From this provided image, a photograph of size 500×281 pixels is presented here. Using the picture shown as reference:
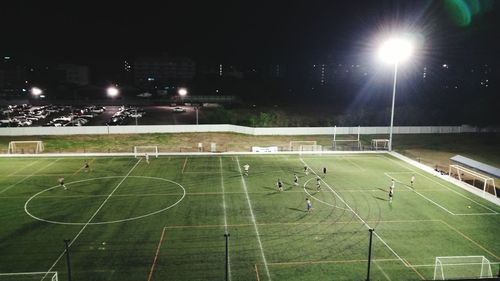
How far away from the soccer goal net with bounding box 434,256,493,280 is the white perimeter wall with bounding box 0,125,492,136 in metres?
39.4

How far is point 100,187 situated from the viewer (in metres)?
34.0

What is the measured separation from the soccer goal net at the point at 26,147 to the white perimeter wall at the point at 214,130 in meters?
6.10

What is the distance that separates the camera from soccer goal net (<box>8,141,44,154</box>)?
4804 cm

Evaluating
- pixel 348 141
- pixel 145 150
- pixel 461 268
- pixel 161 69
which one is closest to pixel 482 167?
pixel 461 268

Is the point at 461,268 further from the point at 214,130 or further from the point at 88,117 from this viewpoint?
the point at 88,117

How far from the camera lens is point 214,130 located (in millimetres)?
63062

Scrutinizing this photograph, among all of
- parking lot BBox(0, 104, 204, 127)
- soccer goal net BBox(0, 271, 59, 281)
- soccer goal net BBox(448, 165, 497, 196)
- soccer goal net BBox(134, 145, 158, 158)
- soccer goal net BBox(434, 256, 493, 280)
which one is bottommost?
soccer goal net BBox(0, 271, 59, 281)

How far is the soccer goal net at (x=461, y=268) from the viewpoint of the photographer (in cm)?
1916

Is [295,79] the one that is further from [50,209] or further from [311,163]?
[50,209]

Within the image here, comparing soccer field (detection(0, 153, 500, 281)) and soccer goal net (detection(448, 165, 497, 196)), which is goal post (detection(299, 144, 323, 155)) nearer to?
soccer field (detection(0, 153, 500, 281))

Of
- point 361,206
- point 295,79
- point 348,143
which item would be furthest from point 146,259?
point 295,79

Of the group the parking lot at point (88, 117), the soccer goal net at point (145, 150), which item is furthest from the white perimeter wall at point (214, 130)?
the soccer goal net at point (145, 150)

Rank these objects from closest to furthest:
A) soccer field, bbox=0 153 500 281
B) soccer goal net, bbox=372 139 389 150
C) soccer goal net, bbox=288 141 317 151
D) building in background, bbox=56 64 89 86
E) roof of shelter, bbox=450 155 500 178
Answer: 1. soccer field, bbox=0 153 500 281
2. roof of shelter, bbox=450 155 500 178
3. soccer goal net, bbox=288 141 317 151
4. soccer goal net, bbox=372 139 389 150
5. building in background, bbox=56 64 89 86

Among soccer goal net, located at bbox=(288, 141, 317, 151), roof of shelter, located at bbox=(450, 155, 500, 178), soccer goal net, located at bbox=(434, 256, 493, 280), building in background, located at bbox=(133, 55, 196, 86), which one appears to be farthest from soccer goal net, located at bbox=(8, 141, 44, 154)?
building in background, located at bbox=(133, 55, 196, 86)
